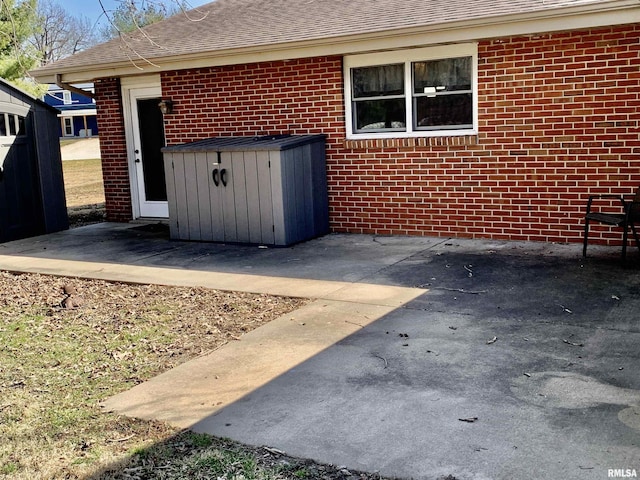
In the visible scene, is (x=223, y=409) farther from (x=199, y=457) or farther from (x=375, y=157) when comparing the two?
(x=375, y=157)

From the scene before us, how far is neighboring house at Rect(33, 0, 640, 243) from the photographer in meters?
8.44

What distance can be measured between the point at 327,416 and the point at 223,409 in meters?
0.64

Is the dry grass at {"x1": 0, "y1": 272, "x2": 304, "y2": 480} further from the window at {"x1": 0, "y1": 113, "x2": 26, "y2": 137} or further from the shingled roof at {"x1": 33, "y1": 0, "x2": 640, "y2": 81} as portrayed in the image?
the window at {"x1": 0, "y1": 113, "x2": 26, "y2": 137}

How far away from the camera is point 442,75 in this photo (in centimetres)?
948

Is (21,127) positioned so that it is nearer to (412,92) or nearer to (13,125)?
(13,125)

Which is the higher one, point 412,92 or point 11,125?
point 412,92

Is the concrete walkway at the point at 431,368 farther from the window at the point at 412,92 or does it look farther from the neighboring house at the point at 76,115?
the neighboring house at the point at 76,115

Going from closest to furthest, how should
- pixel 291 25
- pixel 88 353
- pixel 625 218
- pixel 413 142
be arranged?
1. pixel 88 353
2. pixel 625 218
3. pixel 413 142
4. pixel 291 25

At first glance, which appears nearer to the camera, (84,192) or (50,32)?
(50,32)

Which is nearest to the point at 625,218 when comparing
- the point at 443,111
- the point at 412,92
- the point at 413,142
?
the point at 443,111

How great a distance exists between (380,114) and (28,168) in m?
5.44

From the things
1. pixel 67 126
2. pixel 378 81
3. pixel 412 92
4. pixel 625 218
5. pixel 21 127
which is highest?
pixel 378 81

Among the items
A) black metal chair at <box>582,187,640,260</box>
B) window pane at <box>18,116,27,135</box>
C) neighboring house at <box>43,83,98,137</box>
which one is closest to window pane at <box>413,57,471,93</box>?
black metal chair at <box>582,187,640,260</box>

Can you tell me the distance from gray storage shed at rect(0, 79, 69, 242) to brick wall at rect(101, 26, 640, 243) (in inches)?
114
